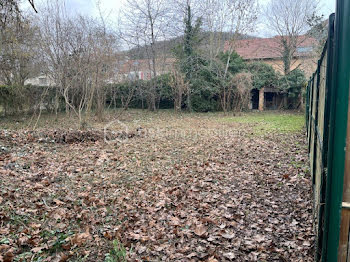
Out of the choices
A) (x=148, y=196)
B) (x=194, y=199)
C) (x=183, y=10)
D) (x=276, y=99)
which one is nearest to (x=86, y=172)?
(x=148, y=196)

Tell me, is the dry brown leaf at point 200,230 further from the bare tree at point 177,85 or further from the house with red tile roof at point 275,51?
the house with red tile roof at point 275,51

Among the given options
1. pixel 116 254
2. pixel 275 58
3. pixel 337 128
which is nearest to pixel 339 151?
pixel 337 128

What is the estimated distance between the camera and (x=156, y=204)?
385 centimetres

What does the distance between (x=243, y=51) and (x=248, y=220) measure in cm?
2591

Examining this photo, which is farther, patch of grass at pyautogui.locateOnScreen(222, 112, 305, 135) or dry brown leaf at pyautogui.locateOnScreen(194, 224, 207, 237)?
patch of grass at pyautogui.locateOnScreen(222, 112, 305, 135)

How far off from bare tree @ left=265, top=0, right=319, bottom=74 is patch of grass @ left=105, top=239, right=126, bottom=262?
2241 centimetres

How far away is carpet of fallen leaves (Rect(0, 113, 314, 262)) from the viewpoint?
9.07 feet

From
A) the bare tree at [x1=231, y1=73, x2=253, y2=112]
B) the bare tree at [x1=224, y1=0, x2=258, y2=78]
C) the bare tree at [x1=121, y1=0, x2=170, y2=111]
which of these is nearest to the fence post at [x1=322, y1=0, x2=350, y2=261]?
the bare tree at [x1=231, y1=73, x2=253, y2=112]

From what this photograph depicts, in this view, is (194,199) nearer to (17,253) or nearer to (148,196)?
(148,196)

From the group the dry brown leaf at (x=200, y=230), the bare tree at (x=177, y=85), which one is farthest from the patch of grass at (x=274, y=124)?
the dry brown leaf at (x=200, y=230)

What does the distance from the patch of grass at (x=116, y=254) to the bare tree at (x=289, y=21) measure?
2241 centimetres

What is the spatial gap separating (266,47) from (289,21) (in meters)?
3.28

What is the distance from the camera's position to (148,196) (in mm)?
4164

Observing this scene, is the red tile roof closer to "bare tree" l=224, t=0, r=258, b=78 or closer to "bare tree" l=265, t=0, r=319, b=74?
"bare tree" l=265, t=0, r=319, b=74
